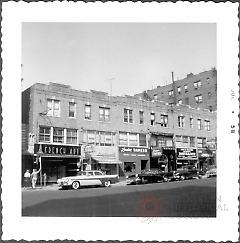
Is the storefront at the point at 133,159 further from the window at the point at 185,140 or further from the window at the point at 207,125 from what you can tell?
the window at the point at 207,125

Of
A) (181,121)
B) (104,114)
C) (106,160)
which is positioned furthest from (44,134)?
(181,121)

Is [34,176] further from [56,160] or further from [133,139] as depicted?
[133,139]

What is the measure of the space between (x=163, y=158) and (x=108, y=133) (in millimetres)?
2993

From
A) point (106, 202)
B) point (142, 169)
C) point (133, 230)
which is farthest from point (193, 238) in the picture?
point (142, 169)

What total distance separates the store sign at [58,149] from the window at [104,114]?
1.91 m

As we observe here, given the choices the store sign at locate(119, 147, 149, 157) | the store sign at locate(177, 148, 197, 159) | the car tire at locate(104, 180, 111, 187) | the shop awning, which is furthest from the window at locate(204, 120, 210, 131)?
the car tire at locate(104, 180, 111, 187)

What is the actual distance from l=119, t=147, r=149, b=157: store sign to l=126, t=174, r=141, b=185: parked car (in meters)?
1.08

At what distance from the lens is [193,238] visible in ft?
36.1

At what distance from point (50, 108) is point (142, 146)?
190 inches

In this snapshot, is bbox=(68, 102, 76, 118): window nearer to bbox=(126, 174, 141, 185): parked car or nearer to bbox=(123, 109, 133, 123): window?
bbox=(123, 109, 133, 123): window

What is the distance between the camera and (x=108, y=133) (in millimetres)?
18266

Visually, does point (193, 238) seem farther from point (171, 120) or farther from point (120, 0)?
point (171, 120)

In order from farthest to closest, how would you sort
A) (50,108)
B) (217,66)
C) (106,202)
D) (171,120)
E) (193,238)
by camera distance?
(171,120) → (50,108) → (106,202) → (217,66) → (193,238)

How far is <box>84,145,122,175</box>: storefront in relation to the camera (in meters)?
16.9
